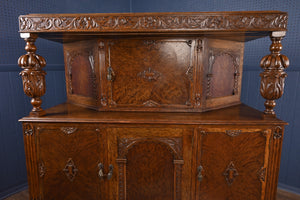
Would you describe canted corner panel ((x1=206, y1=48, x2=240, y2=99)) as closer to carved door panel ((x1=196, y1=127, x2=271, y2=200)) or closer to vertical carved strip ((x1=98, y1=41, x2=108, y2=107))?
carved door panel ((x1=196, y1=127, x2=271, y2=200))

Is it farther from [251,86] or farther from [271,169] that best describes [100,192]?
[251,86]

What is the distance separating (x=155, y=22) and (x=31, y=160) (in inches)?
82.4

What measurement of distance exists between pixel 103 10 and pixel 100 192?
3.10 m

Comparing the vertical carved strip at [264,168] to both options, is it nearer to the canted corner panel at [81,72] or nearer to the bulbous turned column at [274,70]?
the bulbous turned column at [274,70]

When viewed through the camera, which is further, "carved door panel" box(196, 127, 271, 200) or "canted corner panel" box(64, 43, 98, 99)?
"canted corner panel" box(64, 43, 98, 99)

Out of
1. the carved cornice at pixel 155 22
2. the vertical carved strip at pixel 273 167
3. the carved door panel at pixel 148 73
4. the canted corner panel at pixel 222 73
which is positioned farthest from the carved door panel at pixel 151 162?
the carved cornice at pixel 155 22

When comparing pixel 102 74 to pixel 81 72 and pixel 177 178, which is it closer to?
pixel 81 72

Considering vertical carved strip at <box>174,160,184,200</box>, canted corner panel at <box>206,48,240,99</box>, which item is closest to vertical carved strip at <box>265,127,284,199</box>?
canted corner panel at <box>206,48,240,99</box>

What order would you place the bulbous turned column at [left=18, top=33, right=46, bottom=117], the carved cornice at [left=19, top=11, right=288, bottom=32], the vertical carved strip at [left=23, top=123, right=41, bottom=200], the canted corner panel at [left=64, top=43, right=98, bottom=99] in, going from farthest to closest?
1. the canted corner panel at [left=64, top=43, right=98, bottom=99]
2. the vertical carved strip at [left=23, top=123, right=41, bottom=200]
3. the bulbous turned column at [left=18, top=33, right=46, bottom=117]
4. the carved cornice at [left=19, top=11, right=288, bottom=32]

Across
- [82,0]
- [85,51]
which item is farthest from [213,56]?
[82,0]

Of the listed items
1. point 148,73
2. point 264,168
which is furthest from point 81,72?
point 264,168

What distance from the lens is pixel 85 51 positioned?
250cm

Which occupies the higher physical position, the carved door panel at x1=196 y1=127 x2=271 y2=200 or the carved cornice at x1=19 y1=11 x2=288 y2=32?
the carved cornice at x1=19 y1=11 x2=288 y2=32

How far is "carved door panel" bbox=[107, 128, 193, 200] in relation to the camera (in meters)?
2.12
